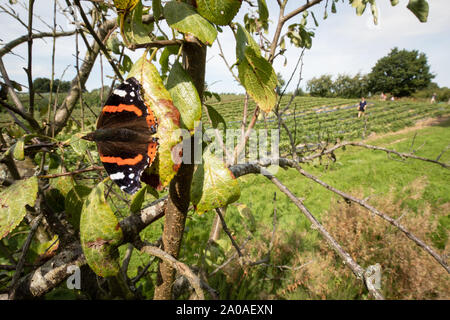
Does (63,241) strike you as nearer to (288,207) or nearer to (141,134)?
(141,134)

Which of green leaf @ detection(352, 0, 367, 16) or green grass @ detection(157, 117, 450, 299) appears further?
green grass @ detection(157, 117, 450, 299)

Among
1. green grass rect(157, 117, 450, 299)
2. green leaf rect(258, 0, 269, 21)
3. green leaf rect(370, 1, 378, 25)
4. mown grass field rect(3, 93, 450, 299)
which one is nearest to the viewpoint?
green leaf rect(258, 0, 269, 21)

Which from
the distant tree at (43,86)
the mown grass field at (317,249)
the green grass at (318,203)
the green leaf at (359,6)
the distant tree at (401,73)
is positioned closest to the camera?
the green leaf at (359,6)

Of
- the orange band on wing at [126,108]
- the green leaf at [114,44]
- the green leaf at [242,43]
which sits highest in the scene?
the green leaf at [114,44]

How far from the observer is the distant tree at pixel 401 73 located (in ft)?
149

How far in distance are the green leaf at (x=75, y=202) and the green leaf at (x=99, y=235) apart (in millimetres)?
285

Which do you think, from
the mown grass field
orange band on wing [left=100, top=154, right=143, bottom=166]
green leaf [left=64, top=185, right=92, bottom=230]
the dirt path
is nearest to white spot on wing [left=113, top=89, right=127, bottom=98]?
orange band on wing [left=100, top=154, right=143, bottom=166]

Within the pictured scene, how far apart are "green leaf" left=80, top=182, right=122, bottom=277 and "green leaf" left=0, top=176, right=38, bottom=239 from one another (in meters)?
0.17

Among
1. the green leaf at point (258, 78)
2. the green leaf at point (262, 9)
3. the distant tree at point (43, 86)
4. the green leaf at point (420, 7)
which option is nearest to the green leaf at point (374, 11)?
the green leaf at point (420, 7)

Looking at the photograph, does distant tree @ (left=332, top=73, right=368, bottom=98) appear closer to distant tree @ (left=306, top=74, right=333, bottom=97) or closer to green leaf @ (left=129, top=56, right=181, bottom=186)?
distant tree @ (left=306, top=74, right=333, bottom=97)

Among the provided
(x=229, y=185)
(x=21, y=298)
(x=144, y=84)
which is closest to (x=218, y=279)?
(x=21, y=298)

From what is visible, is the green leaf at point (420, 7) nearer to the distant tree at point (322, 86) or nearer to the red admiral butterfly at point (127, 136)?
the red admiral butterfly at point (127, 136)

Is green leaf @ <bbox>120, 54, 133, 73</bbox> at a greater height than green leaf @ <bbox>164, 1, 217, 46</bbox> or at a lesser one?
greater

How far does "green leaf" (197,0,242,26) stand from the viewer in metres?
0.38
